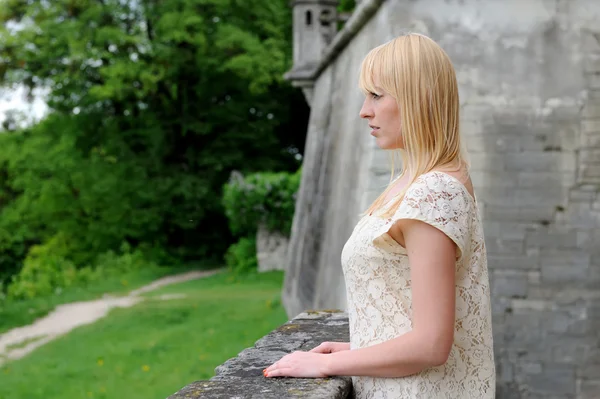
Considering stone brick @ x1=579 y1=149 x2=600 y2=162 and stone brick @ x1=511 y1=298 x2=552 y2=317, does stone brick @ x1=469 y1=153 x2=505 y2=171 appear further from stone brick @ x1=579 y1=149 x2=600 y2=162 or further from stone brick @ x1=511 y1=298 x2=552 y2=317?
stone brick @ x1=511 y1=298 x2=552 y2=317

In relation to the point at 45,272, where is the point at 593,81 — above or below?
above

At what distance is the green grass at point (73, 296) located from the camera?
40.7 feet

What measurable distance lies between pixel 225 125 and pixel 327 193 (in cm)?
1240

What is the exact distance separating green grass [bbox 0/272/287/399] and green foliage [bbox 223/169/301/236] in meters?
3.61

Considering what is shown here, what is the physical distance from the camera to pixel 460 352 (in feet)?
5.82

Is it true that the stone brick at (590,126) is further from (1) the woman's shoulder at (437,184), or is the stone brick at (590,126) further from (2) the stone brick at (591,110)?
(1) the woman's shoulder at (437,184)

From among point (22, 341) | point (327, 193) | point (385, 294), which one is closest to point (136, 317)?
point (22, 341)

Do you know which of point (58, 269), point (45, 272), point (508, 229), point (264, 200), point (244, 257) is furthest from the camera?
point (58, 269)

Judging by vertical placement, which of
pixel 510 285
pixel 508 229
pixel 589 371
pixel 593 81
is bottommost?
pixel 589 371

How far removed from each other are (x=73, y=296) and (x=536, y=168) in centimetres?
1118

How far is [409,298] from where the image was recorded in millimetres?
1726

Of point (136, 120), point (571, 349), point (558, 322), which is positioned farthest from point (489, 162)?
point (136, 120)

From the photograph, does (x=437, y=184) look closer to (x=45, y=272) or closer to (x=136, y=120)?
(x=45, y=272)

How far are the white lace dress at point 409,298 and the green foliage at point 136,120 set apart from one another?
57.0 ft
